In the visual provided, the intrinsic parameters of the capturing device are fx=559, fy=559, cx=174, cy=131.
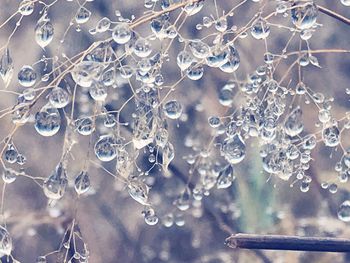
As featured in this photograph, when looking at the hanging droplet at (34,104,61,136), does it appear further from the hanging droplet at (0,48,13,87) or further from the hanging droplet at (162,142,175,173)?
the hanging droplet at (162,142,175,173)

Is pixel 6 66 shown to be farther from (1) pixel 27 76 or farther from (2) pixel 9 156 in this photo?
(2) pixel 9 156

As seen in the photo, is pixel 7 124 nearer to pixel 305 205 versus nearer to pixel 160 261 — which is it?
pixel 160 261

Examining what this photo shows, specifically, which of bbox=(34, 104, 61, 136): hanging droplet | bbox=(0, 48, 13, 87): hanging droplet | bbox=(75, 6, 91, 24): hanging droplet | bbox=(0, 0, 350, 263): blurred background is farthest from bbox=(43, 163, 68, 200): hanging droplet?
bbox=(0, 0, 350, 263): blurred background

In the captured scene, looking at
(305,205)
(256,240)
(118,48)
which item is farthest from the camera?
(305,205)

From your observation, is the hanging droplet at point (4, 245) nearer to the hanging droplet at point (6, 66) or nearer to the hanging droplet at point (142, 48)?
the hanging droplet at point (6, 66)

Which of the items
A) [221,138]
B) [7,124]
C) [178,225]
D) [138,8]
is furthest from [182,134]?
[7,124]

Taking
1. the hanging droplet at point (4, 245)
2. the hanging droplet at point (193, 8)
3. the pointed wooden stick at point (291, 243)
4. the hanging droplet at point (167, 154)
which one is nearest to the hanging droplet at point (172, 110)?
the hanging droplet at point (167, 154)
